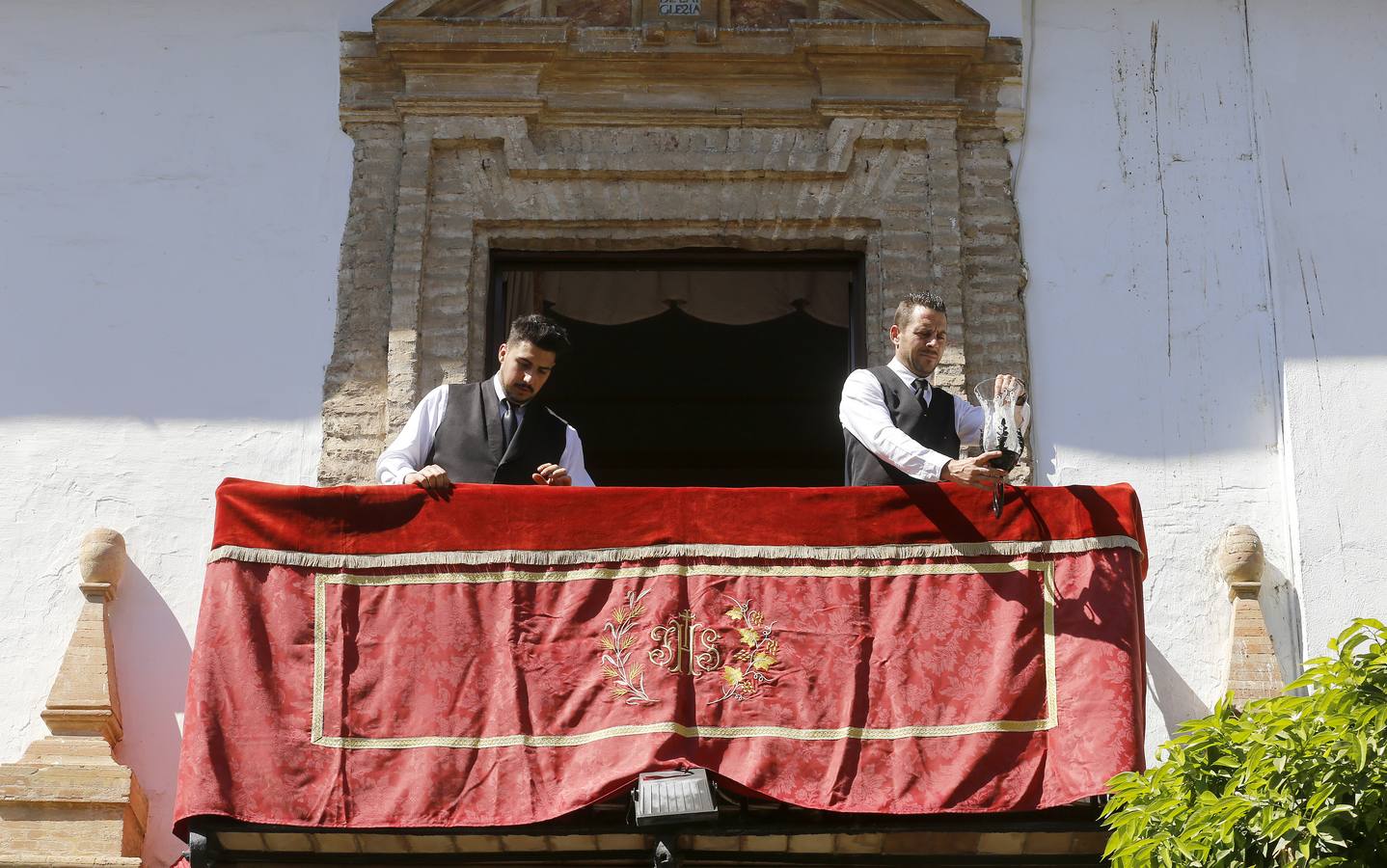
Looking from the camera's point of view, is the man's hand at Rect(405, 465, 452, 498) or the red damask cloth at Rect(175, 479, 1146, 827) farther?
the man's hand at Rect(405, 465, 452, 498)

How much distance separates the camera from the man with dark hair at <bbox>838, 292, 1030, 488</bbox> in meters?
6.45

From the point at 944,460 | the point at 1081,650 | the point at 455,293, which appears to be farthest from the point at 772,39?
the point at 1081,650

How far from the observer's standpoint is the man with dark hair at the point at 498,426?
6719 mm

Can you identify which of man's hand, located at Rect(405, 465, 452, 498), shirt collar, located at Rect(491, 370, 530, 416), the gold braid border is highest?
shirt collar, located at Rect(491, 370, 530, 416)

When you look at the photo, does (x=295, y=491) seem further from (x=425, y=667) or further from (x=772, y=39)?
(x=772, y=39)

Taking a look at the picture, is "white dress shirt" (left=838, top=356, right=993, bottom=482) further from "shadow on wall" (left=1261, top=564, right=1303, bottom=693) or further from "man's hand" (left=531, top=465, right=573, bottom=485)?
"shadow on wall" (left=1261, top=564, right=1303, bottom=693)

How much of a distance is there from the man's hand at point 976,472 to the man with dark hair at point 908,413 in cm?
9

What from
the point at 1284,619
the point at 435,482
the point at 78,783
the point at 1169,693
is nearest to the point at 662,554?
the point at 435,482

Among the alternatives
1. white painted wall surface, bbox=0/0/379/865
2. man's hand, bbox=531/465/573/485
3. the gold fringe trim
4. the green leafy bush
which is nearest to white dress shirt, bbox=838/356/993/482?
the gold fringe trim

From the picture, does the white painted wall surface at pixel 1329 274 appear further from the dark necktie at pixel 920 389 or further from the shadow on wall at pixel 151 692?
the shadow on wall at pixel 151 692

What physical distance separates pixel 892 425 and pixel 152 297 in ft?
9.03

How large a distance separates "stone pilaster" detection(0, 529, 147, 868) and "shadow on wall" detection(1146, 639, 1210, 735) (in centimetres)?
324

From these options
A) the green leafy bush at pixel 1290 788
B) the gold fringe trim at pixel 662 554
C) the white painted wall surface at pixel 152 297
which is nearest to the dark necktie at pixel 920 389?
the gold fringe trim at pixel 662 554

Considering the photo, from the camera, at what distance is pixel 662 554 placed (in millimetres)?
6363
